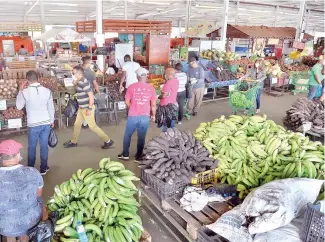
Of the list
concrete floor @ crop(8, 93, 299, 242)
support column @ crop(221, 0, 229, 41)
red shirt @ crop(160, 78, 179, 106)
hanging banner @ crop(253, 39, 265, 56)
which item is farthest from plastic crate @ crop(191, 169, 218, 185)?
hanging banner @ crop(253, 39, 265, 56)

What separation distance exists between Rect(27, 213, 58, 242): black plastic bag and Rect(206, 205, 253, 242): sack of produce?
1.46 metres

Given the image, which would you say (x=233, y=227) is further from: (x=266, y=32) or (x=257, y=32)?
(x=266, y=32)

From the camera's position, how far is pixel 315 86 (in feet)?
27.3

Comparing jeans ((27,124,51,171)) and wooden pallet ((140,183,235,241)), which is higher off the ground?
jeans ((27,124,51,171))

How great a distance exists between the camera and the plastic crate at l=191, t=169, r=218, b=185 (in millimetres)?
3819

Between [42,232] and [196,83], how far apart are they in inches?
259

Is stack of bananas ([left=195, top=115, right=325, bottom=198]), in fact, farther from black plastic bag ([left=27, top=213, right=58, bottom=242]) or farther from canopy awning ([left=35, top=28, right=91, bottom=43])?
canopy awning ([left=35, top=28, right=91, bottom=43])

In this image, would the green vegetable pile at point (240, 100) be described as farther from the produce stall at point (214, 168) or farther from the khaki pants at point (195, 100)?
the produce stall at point (214, 168)

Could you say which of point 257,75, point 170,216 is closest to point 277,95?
point 257,75

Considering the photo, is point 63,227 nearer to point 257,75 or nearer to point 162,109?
point 162,109

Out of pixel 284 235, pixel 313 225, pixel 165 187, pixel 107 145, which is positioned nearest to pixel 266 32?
pixel 107 145

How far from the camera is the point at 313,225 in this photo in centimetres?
232

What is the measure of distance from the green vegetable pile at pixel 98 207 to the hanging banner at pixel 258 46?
48.9 ft

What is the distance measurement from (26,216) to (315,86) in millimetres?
7944
